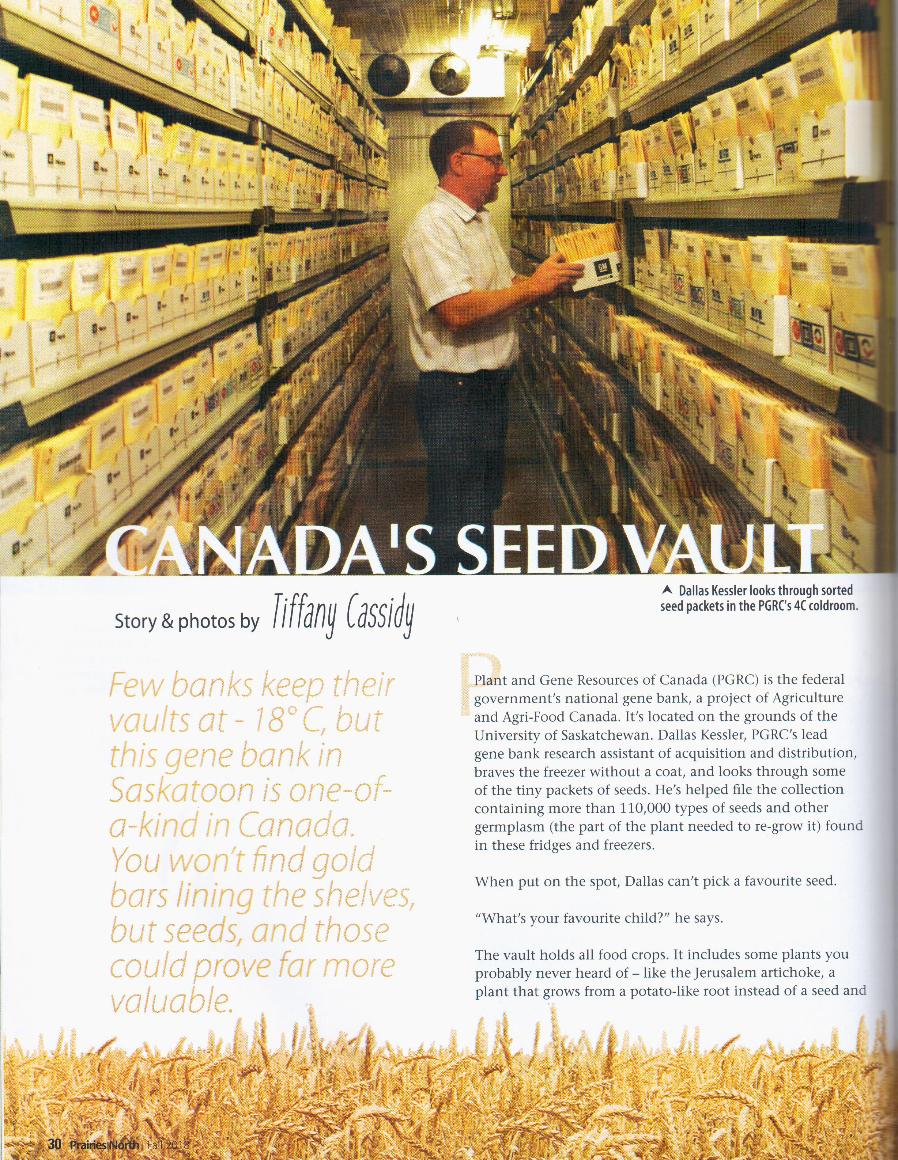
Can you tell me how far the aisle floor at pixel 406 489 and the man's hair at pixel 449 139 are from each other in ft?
1.30

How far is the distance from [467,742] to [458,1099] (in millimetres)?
586

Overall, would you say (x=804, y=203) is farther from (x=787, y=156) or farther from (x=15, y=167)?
(x=15, y=167)

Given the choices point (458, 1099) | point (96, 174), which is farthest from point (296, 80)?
point (458, 1099)

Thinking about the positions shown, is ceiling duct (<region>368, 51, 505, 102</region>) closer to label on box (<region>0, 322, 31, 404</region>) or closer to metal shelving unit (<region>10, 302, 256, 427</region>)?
metal shelving unit (<region>10, 302, 256, 427</region>)

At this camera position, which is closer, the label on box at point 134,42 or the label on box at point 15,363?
the label on box at point 15,363

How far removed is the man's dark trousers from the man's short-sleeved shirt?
3 cm

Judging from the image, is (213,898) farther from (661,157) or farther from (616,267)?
(661,157)

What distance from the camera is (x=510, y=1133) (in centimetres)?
200

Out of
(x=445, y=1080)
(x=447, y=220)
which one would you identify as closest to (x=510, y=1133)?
(x=445, y=1080)

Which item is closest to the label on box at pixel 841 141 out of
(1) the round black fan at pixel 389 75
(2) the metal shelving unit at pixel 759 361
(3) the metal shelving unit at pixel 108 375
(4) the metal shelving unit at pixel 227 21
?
(2) the metal shelving unit at pixel 759 361

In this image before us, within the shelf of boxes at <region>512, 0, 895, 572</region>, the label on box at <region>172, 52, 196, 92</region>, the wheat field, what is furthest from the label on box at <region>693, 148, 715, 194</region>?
the wheat field

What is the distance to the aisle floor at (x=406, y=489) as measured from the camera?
6.66ft

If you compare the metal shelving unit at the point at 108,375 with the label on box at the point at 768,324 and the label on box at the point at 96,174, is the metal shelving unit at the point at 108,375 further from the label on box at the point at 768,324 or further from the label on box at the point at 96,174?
the label on box at the point at 768,324

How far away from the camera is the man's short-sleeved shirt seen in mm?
2061
